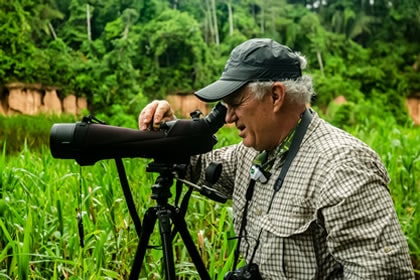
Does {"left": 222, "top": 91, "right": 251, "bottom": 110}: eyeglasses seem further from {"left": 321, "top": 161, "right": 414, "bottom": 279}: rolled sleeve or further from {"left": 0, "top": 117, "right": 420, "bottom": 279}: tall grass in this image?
{"left": 0, "top": 117, "right": 420, "bottom": 279}: tall grass

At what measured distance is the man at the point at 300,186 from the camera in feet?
3.22

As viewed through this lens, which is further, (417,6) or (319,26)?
(417,6)

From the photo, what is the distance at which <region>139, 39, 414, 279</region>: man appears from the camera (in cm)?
98

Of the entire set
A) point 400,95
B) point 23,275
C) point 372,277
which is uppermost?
point 372,277

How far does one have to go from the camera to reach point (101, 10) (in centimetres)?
481

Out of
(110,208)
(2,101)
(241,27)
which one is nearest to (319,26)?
(241,27)

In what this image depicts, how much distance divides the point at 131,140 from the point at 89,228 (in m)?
0.77

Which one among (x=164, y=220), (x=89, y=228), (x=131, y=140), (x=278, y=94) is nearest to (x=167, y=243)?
(x=164, y=220)

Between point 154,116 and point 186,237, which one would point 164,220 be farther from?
point 154,116

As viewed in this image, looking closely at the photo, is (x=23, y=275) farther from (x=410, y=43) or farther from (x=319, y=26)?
(x=410, y=43)

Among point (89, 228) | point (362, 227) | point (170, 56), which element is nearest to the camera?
point (362, 227)

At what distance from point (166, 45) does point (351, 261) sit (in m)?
4.38

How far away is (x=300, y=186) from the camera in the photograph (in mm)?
1070

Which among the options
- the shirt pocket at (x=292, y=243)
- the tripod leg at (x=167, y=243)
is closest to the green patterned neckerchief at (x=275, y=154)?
the shirt pocket at (x=292, y=243)
